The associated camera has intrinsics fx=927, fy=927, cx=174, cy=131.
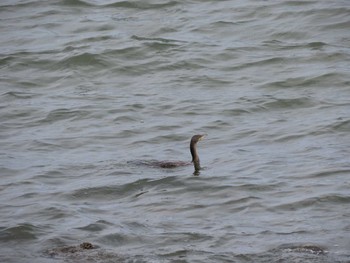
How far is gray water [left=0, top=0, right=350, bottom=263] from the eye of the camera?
344 inches

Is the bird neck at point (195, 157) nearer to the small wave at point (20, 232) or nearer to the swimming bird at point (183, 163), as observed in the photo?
the swimming bird at point (183, 163)

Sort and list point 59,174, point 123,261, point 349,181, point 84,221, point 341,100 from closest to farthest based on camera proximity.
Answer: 1. point 123,261
2. point 84,221
3. point 349,181
4. point 59,174
5. point 341,100

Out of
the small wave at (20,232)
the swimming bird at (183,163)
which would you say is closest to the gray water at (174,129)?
the small wave at (20,232)

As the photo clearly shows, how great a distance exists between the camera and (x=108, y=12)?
1973cm

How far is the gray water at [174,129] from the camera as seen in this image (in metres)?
8.74

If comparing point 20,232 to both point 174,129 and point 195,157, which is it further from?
point 174,129

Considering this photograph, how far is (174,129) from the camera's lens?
12.9 meters

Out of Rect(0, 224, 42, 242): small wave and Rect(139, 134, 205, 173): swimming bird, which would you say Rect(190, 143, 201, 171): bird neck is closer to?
Rect(139, 134, 205, 173): swimming bird

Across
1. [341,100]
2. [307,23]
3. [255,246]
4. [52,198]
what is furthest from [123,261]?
[307,23]

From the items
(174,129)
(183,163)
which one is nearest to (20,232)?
(183,163)

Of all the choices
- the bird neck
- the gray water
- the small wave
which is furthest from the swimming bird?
the small wave

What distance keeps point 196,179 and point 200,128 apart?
2329 mm

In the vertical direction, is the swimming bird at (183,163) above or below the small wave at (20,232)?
below

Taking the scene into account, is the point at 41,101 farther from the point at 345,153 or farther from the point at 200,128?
the point at 345,153
